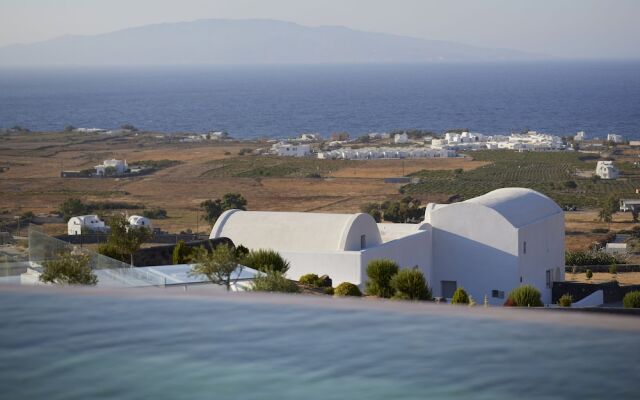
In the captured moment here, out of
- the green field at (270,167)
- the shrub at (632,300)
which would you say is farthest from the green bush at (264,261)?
the green field at (270,167)

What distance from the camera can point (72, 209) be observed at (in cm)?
4988

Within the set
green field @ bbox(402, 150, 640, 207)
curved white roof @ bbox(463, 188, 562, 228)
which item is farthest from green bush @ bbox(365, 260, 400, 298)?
green field @ bbox(402, 150, 640, 207)

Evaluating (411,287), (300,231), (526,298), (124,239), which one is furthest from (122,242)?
(526,298)

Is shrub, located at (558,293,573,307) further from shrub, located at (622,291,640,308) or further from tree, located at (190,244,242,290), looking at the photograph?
tree, located at (190,244,242,290)

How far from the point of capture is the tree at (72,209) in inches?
→ 1934

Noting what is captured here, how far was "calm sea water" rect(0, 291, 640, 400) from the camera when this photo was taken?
17.2 feet

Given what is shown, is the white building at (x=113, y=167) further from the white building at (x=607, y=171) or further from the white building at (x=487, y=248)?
the white building at (x=487, y=248)

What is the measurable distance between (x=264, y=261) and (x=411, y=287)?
315 centimetres

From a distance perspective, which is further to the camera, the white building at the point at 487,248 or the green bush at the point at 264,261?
the white building at the point at 487,248

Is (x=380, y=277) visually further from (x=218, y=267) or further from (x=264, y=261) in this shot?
(x=218, y=267)

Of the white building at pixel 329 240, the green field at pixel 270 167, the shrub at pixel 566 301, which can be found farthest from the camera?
the green field at pixel 270 167

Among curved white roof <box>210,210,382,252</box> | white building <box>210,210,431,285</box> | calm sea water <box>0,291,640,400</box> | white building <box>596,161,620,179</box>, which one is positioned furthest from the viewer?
white building <box>596,161,620,179</box>

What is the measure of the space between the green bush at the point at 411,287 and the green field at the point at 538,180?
3793cm

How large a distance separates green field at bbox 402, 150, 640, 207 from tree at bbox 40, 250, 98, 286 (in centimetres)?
4299
